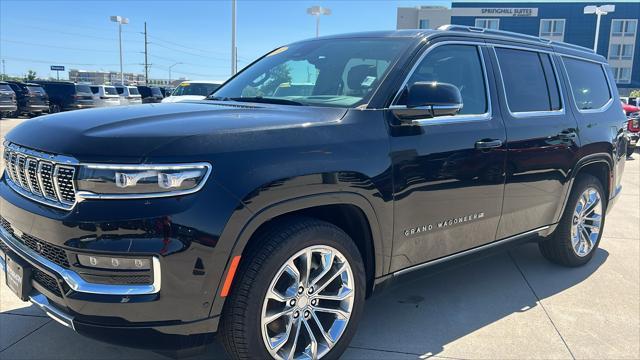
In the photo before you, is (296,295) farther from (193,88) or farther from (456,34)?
(193,88)

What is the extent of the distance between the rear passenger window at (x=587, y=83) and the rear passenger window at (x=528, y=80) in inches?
15.2

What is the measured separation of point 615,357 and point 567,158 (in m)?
1.66

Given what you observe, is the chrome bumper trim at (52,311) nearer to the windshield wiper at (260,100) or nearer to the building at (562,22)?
the windshield wiper at (260,100)

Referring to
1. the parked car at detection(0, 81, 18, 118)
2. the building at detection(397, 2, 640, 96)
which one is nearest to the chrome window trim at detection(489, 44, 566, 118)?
the parked car at detection(0, 81, 18, 118)

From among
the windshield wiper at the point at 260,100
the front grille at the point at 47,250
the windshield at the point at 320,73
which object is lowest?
the front grille at the point at 47,250

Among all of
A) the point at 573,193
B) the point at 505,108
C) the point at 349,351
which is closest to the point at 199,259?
the point at 349,351

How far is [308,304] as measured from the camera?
2850 millimetres

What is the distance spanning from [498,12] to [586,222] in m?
60.9

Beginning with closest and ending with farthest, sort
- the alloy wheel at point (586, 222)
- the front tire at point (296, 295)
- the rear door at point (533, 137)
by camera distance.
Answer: the front tire at point (296, 295) → the rear door at point (533, 137) → the alloy wheel at point (586, 222)

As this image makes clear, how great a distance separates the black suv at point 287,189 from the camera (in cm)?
→ 228

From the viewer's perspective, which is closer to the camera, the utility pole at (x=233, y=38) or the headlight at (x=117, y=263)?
the headlight at (x=117, y=263)

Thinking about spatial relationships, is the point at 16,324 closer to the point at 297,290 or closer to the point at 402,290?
the point at 297,290

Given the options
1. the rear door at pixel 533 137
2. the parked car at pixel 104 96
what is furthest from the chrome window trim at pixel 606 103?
the parked car at pixel 104 96

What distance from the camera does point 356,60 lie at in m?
3.54
